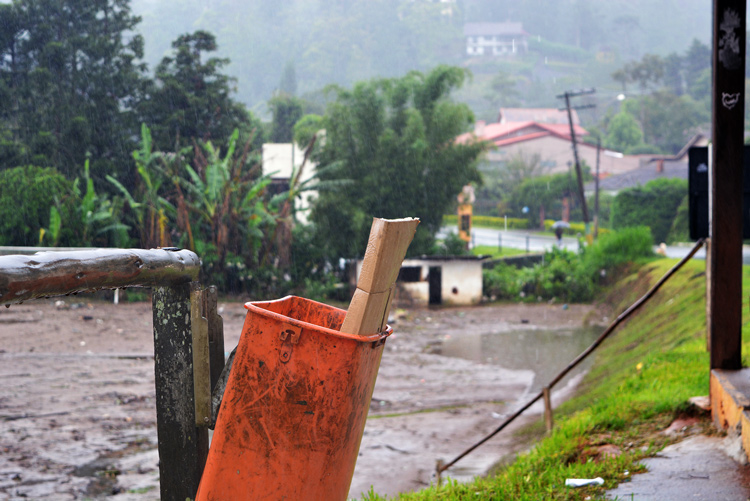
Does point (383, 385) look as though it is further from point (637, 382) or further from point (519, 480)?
point (519, 480)

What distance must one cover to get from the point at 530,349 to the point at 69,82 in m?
17.8

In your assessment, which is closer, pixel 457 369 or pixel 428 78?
pixel 457 369

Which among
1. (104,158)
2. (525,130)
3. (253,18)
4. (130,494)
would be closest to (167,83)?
(104,158)

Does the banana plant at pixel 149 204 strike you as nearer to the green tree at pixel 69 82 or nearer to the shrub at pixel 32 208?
the shrub at pixel 32 208

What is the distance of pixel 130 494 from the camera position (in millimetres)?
5426

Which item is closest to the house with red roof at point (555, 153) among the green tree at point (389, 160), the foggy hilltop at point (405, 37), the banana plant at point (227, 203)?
the green tree at point (389, 160)

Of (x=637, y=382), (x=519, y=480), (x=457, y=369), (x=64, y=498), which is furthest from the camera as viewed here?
(x=457, y=369)

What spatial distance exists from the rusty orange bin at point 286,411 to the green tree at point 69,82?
2094 centimetres

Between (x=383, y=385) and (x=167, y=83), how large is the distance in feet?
54.2

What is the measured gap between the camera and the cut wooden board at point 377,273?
159cm

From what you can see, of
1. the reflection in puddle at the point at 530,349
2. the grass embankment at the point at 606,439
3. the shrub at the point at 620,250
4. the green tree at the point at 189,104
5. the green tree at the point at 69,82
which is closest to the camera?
the grass embankment at the point at 606,439

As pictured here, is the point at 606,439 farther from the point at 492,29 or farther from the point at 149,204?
the point at 492,29

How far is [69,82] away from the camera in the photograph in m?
23.2

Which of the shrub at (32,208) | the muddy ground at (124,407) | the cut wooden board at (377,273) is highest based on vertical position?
the shrub at (32,208)
